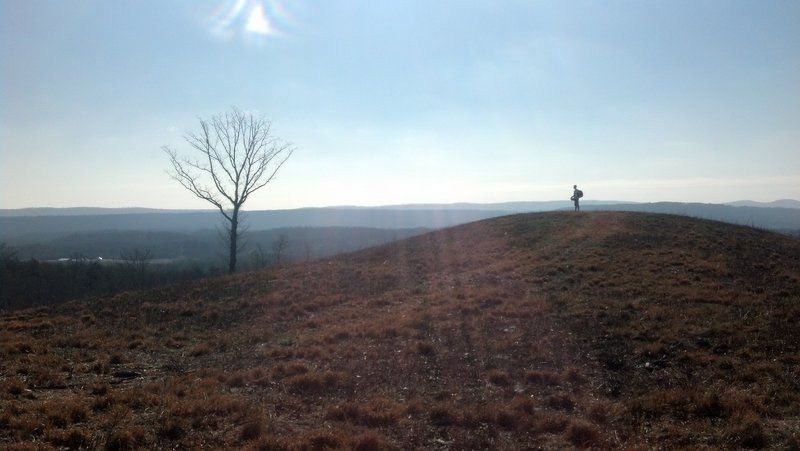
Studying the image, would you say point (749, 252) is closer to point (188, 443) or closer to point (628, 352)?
point (628, 352)

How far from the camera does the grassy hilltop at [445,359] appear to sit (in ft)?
23.1

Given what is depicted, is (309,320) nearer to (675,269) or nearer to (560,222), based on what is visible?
(675,269)

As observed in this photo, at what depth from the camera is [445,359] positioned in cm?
1077

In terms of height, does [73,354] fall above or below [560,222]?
below

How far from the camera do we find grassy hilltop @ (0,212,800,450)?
7.04 meters

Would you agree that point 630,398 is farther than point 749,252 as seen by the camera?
No

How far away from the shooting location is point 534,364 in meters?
10.1

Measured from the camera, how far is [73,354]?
11961 mm

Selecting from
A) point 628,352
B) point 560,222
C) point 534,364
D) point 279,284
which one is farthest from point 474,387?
point 560,222

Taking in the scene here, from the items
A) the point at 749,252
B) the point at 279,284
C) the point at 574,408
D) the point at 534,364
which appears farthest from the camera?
the point at 279,284

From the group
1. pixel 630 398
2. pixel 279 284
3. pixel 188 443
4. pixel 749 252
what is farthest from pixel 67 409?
pixel 749 252

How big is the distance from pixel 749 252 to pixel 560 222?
10332 millimetres

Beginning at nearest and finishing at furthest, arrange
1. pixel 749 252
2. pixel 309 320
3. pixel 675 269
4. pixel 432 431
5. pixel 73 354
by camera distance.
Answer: pixel 432 431 < pixel 73 354 < pixel 309 320 < pixel 675 269 < pixel 749 252

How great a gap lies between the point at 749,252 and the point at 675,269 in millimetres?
4644
